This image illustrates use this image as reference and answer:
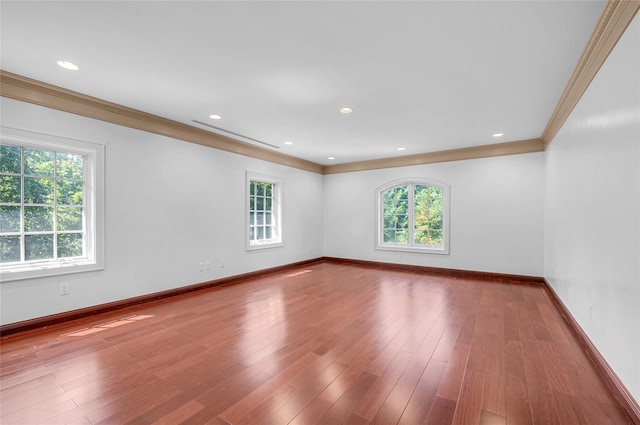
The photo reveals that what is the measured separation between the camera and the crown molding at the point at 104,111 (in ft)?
9.27

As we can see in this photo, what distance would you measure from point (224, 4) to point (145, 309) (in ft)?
11.6

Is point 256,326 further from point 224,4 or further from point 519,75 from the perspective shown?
point 519,75

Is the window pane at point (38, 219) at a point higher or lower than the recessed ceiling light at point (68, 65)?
lower

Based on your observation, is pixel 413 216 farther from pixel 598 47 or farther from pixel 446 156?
pixel 598 47

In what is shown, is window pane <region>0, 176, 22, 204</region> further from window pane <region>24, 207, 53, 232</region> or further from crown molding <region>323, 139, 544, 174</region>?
crown molding <region>323, 139, 544, 174</region>

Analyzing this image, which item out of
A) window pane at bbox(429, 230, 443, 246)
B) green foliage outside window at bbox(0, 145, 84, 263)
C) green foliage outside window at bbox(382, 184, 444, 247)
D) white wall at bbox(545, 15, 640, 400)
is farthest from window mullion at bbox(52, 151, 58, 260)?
window pane at bbox(429, 230, 443, 246)

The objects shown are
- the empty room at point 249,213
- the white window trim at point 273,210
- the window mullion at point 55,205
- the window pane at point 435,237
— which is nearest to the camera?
the empty room at point 249,213

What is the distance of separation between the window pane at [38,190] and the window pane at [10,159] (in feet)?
0.44

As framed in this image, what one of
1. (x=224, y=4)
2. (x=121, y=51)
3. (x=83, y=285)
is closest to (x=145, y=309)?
(x=83, y=285)

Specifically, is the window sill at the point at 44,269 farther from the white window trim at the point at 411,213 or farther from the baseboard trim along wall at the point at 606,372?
the white window trim at the point at 411,213

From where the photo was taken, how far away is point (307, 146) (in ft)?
18.0

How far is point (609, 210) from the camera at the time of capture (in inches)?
80.0

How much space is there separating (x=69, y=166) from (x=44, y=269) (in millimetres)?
1219

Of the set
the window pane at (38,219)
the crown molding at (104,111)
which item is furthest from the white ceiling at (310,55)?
the window pane at (38,219)
